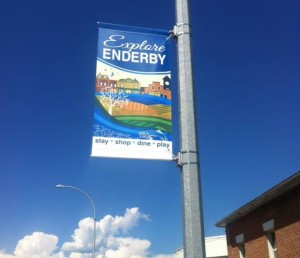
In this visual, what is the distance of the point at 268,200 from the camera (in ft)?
53.1

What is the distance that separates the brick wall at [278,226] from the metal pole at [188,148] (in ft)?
33.5

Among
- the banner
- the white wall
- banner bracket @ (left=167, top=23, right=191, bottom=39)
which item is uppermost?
the white wall

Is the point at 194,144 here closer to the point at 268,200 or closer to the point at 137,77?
the point at 137,77

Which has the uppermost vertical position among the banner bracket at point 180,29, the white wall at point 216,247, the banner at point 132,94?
the white wall at point 216,247

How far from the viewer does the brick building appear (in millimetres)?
14551

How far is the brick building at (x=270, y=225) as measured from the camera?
14.6m

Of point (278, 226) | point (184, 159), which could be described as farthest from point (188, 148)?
point (278, 226)

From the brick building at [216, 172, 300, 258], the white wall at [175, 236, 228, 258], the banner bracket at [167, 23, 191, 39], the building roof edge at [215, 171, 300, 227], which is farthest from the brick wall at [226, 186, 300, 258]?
the banner bracket at [167, 23, 191, 39]

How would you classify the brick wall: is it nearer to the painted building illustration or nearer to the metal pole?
the painted building illustration

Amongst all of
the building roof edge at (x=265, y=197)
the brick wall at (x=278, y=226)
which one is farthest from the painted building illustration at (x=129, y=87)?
the brick wall at (x=278, y=226)

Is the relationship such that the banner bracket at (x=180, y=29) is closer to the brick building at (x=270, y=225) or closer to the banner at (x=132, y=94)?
the banner at (x=132, y=94)

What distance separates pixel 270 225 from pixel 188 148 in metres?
12.4

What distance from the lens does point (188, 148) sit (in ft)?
15.9

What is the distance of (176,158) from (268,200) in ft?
39.7
